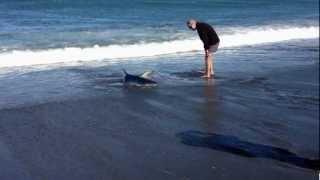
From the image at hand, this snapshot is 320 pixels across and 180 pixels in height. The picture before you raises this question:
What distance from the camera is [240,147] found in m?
7.38

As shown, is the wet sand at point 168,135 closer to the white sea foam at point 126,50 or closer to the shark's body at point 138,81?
the shark's body at point 138,81

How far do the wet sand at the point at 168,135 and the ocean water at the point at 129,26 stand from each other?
19.7 ft

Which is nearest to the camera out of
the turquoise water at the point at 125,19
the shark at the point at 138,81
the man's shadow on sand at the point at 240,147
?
the man's shadow on sand at the point at 240,147

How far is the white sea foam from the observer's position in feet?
53.0

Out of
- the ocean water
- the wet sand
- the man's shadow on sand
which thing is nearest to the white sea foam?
the ocean water

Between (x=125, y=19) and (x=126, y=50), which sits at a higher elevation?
(x=125, y=19)

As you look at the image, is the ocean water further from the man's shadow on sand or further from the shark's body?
the man's shadow on sand

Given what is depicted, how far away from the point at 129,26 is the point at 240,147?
18.4 m

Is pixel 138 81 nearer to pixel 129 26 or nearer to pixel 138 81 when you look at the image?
pixel 138 81

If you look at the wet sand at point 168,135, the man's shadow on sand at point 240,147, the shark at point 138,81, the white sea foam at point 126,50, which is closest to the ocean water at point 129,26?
the white sea foam at point 126,50

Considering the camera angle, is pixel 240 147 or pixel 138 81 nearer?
pixel 240 147

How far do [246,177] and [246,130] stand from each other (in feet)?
6.21

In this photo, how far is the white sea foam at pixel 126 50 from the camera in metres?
16.1

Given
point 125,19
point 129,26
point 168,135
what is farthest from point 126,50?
point 168,135
